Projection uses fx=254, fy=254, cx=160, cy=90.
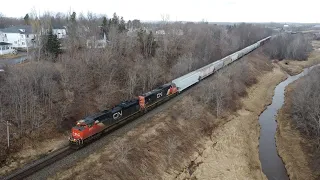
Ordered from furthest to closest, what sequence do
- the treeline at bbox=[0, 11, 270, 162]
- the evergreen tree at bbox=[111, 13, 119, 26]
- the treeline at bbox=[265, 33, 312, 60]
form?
the treeline at bbox=[265, 33, 312, 60], the evergreen tree at bbox=[111, 13, 119, 26], the treeline at bbox=[0, 11, 270, 162]

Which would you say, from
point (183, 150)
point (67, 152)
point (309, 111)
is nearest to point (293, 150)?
point (309, 111)

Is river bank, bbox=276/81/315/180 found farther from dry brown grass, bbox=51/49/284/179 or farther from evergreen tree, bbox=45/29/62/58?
evergreen tree, bbox=45/29/62/58

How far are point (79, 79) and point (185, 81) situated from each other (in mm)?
19382

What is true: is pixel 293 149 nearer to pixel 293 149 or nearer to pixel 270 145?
pixel 293 149

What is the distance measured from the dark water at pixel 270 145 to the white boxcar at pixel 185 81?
48.1 ft

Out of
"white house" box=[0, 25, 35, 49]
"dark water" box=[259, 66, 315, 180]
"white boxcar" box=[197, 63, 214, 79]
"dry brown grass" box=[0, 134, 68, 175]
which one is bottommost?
"dark water" box=[259, 66, 315, 180]

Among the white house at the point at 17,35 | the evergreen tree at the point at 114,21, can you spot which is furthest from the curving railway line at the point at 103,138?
the white house at the point at 17,35

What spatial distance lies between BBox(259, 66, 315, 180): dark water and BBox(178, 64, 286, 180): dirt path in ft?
2.92

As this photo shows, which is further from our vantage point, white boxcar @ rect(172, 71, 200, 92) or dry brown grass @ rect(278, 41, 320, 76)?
dry brown grass @ rect(278, 41, 320, 76)

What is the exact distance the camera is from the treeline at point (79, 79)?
3028 cm

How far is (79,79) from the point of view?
132ft

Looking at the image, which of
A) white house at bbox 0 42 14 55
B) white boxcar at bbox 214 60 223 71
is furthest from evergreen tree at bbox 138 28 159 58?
white house at bbox 0 42 14 55

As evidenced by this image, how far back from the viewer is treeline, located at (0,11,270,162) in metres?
30.3

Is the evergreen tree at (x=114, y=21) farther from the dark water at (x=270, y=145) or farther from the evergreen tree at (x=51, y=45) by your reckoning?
the dark water at (x=270, y=145)
